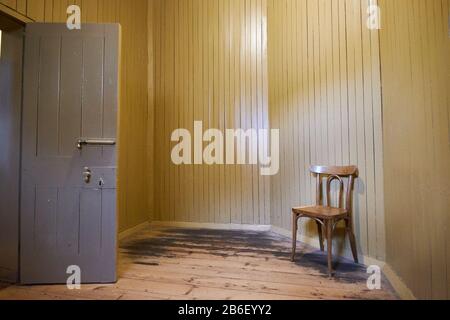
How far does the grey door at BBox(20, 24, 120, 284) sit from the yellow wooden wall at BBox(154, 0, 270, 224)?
1926mm

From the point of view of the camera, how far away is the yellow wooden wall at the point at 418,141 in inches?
50.0

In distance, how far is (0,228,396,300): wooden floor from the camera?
1.78 meters

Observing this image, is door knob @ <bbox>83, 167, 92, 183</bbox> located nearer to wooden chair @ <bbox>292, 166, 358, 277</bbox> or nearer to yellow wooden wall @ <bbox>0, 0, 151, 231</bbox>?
yellow wooden wall @ <bbox>0, 0, 151, 231</bbox>

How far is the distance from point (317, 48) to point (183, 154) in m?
2.34

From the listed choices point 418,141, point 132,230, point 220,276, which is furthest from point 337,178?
point 132,230

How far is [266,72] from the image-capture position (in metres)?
3.65

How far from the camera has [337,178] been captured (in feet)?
8.12

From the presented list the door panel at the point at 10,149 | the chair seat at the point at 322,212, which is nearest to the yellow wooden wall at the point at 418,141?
the chair seat at the point at 322,212

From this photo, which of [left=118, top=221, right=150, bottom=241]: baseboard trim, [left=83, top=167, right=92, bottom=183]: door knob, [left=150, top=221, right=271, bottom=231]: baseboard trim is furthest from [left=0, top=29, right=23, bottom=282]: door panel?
[left=150, top=221, right=271, bottom=231]: baseboard trim

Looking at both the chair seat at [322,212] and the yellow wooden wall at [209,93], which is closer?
the chair seat at [322,212]

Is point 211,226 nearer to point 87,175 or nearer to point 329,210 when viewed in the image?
point 329,210

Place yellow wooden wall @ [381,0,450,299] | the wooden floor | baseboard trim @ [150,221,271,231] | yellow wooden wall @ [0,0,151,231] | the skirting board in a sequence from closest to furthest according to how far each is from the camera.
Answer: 1. yellow wooden wall @ [381,0,450,299]
2. the skirting board
3. the wooden floor
4. yellow wooden wall @ [0,0,151,231]
5. baseboard trim @ [150,221,271,231]

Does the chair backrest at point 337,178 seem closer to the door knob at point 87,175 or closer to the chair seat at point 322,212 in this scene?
the chair seat at point 322,212

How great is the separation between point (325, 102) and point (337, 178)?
0.85 meters
